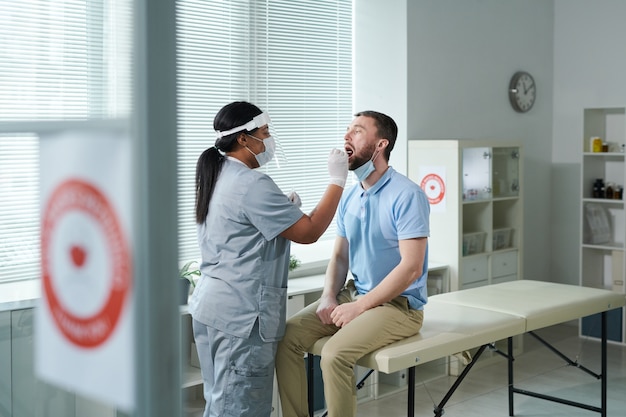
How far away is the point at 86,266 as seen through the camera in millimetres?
1335

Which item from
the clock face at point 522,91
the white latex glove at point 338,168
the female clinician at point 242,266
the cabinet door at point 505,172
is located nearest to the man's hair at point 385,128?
the white latex glove at point 338,168

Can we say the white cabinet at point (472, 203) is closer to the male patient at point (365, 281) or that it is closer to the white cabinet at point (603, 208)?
the white cabinet at point (603, 208)

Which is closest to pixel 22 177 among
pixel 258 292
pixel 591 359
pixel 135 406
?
pixel 135 406

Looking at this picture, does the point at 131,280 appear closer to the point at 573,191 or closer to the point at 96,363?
the point at 96,363

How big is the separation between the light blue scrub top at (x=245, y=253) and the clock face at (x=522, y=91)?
3504 mm

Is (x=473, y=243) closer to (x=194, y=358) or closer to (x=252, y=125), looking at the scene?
(x=194, y=358)

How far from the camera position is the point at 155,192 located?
1.23 meters

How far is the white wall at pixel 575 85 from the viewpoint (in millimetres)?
5730

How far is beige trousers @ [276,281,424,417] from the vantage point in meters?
2.68

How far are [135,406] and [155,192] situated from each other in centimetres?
34

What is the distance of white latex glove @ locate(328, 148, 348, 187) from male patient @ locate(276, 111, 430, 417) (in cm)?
22

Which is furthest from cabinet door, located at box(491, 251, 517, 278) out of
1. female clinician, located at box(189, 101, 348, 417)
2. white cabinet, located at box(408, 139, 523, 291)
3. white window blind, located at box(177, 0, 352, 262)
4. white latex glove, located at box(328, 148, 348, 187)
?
female clinician, located at box(189, 101, 348, 417)

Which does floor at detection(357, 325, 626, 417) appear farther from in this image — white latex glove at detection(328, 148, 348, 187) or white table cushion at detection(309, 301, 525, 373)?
white latex glove at detection(328, 148, 348, 187)

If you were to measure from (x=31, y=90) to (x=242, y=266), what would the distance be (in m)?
1.10
